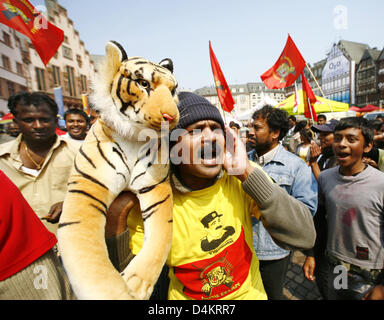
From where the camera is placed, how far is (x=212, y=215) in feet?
4.49

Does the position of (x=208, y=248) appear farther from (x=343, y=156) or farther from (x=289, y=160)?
(x=343, y=156)

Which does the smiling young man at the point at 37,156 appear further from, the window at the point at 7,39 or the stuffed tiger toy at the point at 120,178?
the window at the point at 7,39

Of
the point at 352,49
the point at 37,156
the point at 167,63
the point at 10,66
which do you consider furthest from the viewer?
the point at 352,49

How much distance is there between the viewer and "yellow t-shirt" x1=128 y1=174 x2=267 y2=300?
1310 mm

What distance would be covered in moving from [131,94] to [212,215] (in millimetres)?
900

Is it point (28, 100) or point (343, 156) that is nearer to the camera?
point (343, 156)

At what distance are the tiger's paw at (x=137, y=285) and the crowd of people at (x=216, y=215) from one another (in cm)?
15

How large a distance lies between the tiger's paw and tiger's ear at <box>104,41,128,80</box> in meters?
1.03

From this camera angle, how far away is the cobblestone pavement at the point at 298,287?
303 cm

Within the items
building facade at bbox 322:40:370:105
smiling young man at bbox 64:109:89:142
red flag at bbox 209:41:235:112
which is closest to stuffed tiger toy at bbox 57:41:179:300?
smiling young man at bbox 64:109:89:142

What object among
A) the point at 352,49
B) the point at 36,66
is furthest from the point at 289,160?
the point at 352,49

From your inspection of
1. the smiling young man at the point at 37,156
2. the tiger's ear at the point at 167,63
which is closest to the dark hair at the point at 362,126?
the tiger's ear at the point at 167,63
